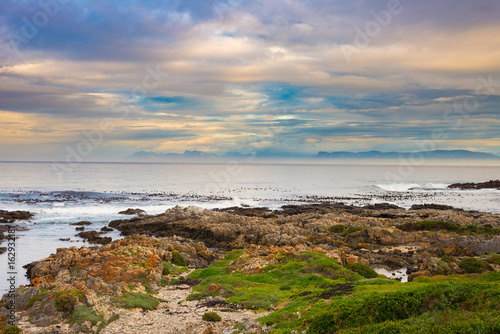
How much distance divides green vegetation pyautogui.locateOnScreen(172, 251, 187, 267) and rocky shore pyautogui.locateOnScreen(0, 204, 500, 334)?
10 centimetres

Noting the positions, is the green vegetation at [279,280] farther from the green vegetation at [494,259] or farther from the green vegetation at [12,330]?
the green vegetation at [494,259]

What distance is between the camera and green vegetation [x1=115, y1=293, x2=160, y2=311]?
683 inches

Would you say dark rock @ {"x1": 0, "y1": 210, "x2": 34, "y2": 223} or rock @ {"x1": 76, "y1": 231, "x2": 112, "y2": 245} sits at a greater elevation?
dark rock @ {"x1": 0, "y1": 210, "x2": 34, "y2": 223}

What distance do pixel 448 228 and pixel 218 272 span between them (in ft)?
101

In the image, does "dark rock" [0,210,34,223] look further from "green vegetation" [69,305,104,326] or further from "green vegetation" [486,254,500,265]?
"green vegetation" [486,254,500,265]

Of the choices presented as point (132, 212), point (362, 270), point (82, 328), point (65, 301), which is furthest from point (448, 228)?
point (132, 212)

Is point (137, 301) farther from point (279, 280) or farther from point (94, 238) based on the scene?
point (94, 238)

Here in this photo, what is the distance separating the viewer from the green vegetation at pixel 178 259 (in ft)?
94.6

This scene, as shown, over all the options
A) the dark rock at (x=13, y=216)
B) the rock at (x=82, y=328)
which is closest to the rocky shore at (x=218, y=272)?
the rock at (x=82, y=328)

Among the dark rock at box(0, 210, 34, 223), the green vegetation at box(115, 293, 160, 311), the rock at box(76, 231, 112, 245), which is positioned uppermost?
the green vegetation at box(115, 293, 160, 311)

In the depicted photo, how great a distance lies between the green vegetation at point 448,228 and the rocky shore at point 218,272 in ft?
0.37

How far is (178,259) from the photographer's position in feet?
95.8

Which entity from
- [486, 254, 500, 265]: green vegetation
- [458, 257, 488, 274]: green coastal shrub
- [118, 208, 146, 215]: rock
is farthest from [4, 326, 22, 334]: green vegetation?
[118, 208, 146, 215]: rock

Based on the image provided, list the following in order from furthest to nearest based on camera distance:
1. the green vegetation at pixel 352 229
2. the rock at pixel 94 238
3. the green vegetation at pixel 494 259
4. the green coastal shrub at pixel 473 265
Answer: the rock at pixel 94 238 < the green vegetation at pixel 352 229 < the green vegetation at pixel 494 259 < the green coastal shrub at pixel 473 265
